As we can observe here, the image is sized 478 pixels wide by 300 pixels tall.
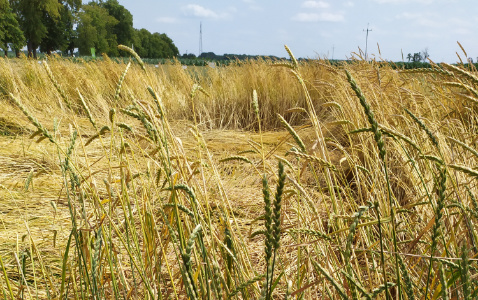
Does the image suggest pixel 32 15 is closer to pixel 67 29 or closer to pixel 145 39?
pixel 67 29

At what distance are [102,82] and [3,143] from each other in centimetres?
312

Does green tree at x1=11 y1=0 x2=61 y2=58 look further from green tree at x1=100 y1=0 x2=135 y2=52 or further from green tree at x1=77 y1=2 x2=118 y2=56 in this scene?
green tree at x1=100 y1=0 x2=135 y2=52

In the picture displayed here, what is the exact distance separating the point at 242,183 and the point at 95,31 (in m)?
48.6

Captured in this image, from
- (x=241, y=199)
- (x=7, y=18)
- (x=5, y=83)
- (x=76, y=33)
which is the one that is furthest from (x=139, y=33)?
(x=241, y=199)

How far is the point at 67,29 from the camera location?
42844 mm

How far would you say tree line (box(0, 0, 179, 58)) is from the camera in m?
30.0

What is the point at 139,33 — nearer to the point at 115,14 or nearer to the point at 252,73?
the point at 115,14

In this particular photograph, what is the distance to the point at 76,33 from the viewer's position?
151ft

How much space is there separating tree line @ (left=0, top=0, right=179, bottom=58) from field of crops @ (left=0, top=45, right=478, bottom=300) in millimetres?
6043

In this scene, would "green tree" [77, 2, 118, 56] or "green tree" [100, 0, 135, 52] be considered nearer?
"green tree" [77, 2, 118, 56]

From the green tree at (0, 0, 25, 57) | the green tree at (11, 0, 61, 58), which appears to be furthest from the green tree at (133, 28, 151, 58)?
the green tree at (0, 0, 25, 57)

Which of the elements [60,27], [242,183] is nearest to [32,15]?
[60,27]

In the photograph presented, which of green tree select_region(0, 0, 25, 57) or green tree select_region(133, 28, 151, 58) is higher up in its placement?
green tree select_region(133, 28, 151, 58)

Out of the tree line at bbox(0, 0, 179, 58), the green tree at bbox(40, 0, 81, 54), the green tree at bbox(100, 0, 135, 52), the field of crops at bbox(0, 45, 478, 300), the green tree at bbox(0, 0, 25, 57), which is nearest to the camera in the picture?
the field of crops at bbox(0, 45, 478, 300)
